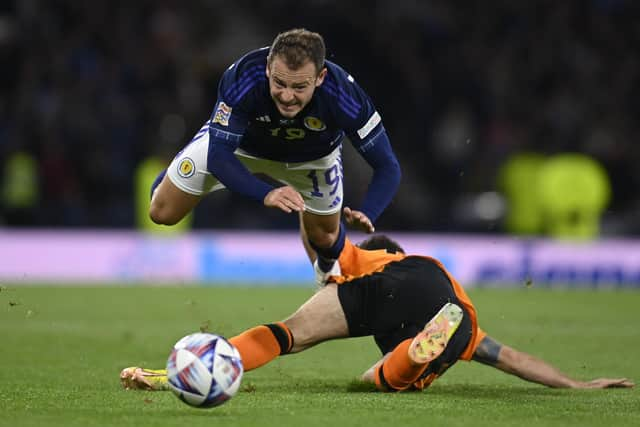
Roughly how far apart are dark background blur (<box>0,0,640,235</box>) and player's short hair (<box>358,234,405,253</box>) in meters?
9.08

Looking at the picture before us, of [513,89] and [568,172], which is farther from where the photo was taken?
[513,89]

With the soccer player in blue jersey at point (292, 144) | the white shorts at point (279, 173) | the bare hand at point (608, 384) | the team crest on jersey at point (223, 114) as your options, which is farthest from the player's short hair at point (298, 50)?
the bare hand at point (608, 384)

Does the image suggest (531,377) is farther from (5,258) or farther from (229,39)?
(229,39)

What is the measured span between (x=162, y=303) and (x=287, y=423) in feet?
24.9

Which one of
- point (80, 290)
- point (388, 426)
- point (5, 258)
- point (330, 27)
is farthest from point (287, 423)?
point (330, 27)

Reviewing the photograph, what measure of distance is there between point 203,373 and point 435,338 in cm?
135

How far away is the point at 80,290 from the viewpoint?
13805 millimetres

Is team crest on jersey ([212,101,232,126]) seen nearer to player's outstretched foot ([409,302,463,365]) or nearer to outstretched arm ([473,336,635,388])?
player's outstretched foot ([409,302,463,365])

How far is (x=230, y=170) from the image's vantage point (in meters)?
6.23

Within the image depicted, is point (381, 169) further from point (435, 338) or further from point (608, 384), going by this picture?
point (608, 384)

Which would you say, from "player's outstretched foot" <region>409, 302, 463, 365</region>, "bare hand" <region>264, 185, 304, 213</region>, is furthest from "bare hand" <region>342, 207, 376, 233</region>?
"player's outstretched foot" <region>409, 302, 463, 365</region>

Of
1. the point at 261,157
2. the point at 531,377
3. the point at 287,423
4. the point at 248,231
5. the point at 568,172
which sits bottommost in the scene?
the point at 248,231

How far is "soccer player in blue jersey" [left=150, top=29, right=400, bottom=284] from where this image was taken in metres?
6.12

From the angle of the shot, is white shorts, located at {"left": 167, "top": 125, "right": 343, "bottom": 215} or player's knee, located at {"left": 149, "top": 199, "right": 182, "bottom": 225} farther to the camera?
player's knee, located at {"left": 149, "top": 199, "right": 182, "bottom": 225}
